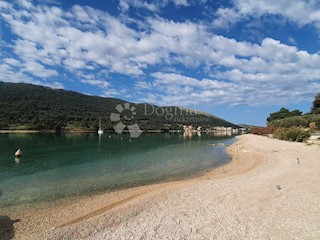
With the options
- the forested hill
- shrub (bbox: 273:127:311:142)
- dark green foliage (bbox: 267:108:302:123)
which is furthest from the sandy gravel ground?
the forested hill

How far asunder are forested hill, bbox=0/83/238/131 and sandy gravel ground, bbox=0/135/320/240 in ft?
341

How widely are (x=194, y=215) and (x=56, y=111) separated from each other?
5436 inches

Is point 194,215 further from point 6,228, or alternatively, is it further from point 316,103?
point 316,103

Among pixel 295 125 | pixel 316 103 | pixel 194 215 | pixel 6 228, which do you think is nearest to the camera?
pixel 194 215

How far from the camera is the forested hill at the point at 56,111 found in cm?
10906

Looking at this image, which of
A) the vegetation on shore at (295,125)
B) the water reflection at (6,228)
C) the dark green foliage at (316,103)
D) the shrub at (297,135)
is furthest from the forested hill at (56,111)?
the water reflection at (6,228)

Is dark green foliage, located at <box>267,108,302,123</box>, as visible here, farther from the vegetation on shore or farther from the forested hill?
the forested hill

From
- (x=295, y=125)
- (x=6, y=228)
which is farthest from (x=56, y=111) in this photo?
(x=6, y=228)

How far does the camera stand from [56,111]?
136 m

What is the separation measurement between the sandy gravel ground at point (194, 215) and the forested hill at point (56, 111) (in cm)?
10384

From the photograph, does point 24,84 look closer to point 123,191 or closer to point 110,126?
point 110,126

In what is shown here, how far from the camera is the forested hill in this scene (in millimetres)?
109062

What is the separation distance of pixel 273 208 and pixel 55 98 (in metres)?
172

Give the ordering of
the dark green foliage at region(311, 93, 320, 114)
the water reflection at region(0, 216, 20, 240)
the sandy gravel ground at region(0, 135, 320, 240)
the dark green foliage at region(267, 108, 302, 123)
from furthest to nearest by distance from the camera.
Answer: the dark green foliage at region(267, 108, 302, 123), the dark green foliage at region(311, 93, 320, 114), the water reflection at region(0, 216, 20, 240), the sandy gravel ground at region(0, 135, 320, 240)
